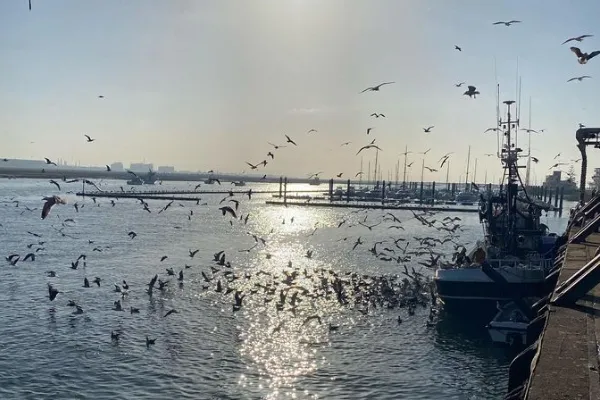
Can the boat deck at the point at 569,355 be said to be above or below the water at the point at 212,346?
above

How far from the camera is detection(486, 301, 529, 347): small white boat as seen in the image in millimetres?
25688

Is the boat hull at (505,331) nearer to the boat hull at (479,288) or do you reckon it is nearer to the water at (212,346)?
the water at (212,346)

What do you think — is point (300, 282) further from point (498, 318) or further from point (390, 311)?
point (498, 318)

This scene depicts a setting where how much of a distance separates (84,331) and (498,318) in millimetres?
21219

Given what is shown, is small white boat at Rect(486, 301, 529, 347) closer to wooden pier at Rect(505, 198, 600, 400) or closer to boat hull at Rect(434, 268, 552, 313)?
boat hull at Rect(434, 268, 552, 313)

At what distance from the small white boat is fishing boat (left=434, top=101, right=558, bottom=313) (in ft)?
6.61

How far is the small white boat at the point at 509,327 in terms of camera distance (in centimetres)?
2569

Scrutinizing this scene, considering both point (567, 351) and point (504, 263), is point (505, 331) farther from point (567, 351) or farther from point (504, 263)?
point (567, 351)

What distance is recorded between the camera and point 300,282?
4169cm

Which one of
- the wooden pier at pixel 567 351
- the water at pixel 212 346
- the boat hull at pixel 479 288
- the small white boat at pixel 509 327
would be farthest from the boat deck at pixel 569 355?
the boat hull at pixel 479 288

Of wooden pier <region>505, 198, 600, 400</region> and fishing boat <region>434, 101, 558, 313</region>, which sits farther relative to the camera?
fishing boat <region>434, 101, 558, 313</region>

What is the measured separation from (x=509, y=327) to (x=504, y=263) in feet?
19.4

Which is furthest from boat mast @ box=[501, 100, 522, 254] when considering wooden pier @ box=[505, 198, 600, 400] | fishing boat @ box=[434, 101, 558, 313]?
wooden pier @ box=[505, 198, 600, 400]

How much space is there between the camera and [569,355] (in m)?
8.51
